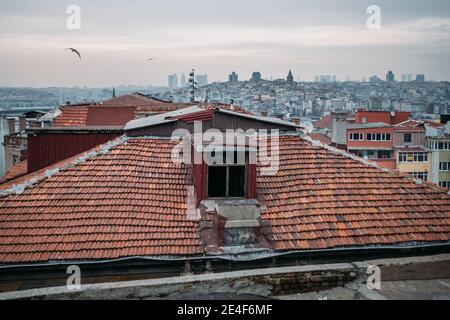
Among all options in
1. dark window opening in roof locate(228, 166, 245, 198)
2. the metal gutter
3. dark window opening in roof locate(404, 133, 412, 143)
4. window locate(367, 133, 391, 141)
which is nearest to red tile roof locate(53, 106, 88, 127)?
dark window opening in roof locate(228, 166, 245, 198)

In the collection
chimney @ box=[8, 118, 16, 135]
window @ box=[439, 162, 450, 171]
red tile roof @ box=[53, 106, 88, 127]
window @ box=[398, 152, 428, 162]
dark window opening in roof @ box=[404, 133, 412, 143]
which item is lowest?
window @ box=[439, 162, 450, 171]

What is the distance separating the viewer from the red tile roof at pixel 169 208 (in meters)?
9.12

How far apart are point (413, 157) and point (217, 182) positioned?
40855 millimetres

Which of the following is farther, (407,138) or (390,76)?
(390,76)

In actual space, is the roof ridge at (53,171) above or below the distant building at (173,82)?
below

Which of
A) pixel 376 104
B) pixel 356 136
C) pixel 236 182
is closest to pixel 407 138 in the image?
pixel 356 136

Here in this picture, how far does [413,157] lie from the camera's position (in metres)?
46.7

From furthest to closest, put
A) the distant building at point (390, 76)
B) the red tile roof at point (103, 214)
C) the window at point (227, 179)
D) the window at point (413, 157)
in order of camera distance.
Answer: the distant building at point (390, 76) → the window at point (413, 157) → the window at point (227, 179) → the red tile roof at point (103, 214)

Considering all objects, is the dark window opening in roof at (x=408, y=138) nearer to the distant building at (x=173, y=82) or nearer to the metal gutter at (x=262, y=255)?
the metal gutter at (x=262, y=255)

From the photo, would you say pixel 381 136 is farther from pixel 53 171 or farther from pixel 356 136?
pixel 53 171

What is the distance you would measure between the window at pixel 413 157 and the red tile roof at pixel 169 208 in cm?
3684

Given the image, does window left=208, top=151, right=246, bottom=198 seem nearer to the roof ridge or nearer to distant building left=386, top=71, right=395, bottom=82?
the roof ridge

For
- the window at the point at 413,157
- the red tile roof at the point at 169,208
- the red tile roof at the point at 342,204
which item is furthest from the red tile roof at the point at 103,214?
the window at the point at 413,157

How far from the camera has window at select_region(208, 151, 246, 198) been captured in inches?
408
